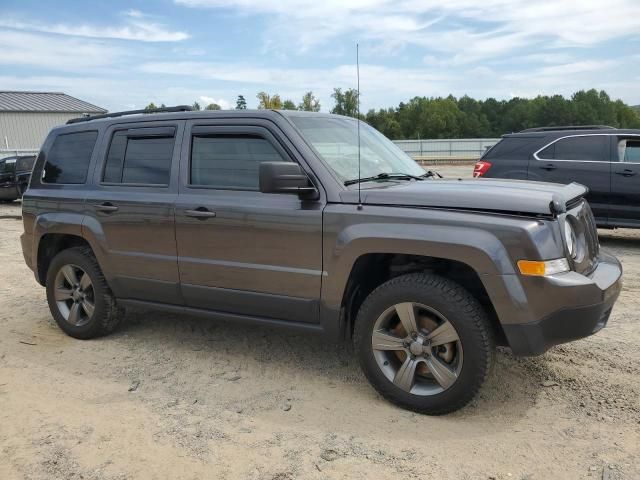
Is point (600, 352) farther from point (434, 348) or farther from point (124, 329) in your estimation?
point (124, 329)

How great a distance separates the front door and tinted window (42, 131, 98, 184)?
45.4 inches

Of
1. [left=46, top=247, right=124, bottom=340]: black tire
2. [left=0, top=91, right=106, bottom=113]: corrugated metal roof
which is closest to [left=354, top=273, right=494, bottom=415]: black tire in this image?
[left=46, top=247, right=124, bottom=340]: black tire

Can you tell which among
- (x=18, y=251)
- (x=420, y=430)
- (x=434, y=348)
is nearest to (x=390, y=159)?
(x=434, y=348)

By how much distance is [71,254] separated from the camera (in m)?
4.91

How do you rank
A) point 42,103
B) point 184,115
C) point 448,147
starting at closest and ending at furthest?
point 184,115, point 448,147, point 42,103

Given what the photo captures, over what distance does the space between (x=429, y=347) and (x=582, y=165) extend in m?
6.23

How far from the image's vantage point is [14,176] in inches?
699

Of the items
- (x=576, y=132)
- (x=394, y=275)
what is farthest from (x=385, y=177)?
(x=576, y=132)

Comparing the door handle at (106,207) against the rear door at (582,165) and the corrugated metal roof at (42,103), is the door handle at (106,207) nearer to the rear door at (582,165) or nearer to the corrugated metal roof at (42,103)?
the rear door at (582,165)

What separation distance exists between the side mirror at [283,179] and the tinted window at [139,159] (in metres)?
1.16

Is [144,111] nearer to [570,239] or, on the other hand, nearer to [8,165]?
[570,239]

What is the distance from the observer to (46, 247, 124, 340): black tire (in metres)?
4.80

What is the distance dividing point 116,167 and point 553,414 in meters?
3.67

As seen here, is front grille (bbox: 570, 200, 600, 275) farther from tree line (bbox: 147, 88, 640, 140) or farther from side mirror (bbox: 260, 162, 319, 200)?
tree line (bbox: 147, 88, 640, 140)
